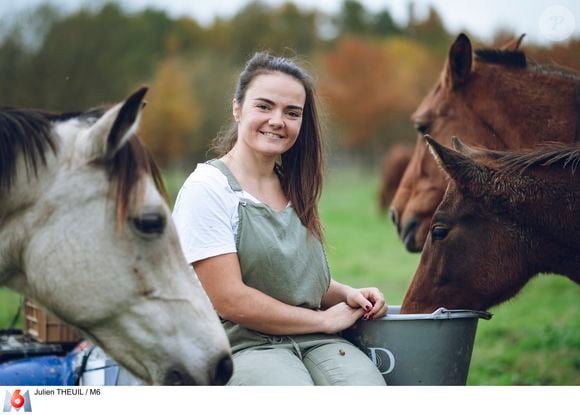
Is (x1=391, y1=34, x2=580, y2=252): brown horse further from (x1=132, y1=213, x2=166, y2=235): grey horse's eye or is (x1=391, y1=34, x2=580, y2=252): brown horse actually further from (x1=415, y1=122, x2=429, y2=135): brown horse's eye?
(x1=132, y1=213, x2=166, y2=235): grey horse's eye

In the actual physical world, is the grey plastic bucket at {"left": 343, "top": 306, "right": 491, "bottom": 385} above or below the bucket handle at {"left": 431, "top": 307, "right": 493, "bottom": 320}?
below

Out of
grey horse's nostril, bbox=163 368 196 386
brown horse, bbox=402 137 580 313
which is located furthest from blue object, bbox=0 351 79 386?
brown horse, bbox=402 137 580 313

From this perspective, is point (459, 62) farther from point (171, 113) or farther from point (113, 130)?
point (171, 113)

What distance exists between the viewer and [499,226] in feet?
6.91

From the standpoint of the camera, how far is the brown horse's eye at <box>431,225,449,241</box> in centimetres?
215

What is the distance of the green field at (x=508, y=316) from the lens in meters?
3.47

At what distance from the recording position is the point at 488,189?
81.6 inches

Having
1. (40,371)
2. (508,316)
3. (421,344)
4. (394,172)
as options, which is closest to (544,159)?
(421,344)

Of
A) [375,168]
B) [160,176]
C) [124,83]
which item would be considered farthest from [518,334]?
[375,168]

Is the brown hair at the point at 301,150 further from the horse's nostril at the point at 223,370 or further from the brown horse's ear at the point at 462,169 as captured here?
the horse's nostril at the point at 223,370

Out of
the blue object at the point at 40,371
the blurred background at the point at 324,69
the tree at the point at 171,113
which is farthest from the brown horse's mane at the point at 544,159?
the tree at the point at 171,113

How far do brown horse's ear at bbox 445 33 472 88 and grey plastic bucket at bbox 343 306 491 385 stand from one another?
4.98ft

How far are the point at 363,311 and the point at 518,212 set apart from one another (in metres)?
0.57
